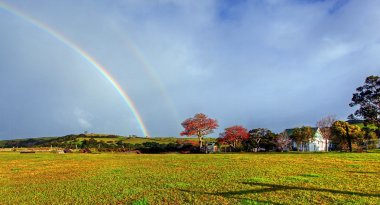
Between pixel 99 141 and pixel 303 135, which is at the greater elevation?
pixel 303 135

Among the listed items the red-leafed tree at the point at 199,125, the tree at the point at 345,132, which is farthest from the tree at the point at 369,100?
the red-leafed tree at the point at 199,125

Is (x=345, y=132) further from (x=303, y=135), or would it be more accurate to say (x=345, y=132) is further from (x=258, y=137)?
(x=258, y=137)

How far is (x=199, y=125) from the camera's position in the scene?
82.2 meters

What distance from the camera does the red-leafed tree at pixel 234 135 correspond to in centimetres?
8169

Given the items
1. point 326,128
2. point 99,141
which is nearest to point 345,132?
point 326,128

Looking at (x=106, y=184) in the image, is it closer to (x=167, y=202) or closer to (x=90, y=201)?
(x=90, y=201)

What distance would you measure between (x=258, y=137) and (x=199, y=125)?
17.0 m

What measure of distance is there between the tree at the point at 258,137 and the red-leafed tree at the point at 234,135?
2819 millimetres

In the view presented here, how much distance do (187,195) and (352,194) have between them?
19.8ft

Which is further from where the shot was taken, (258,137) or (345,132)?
(258,137)

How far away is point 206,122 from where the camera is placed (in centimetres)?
8231

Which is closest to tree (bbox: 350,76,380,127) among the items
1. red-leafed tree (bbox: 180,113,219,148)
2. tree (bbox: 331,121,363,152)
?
tree (bbox: 331,121,363,152)

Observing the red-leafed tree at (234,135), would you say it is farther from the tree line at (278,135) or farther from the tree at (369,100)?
the tree at (369,100)

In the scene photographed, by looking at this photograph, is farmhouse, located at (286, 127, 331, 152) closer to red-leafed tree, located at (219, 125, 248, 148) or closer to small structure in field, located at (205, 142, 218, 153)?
red-leafed tree, located at (219, 125, 248, 148)
